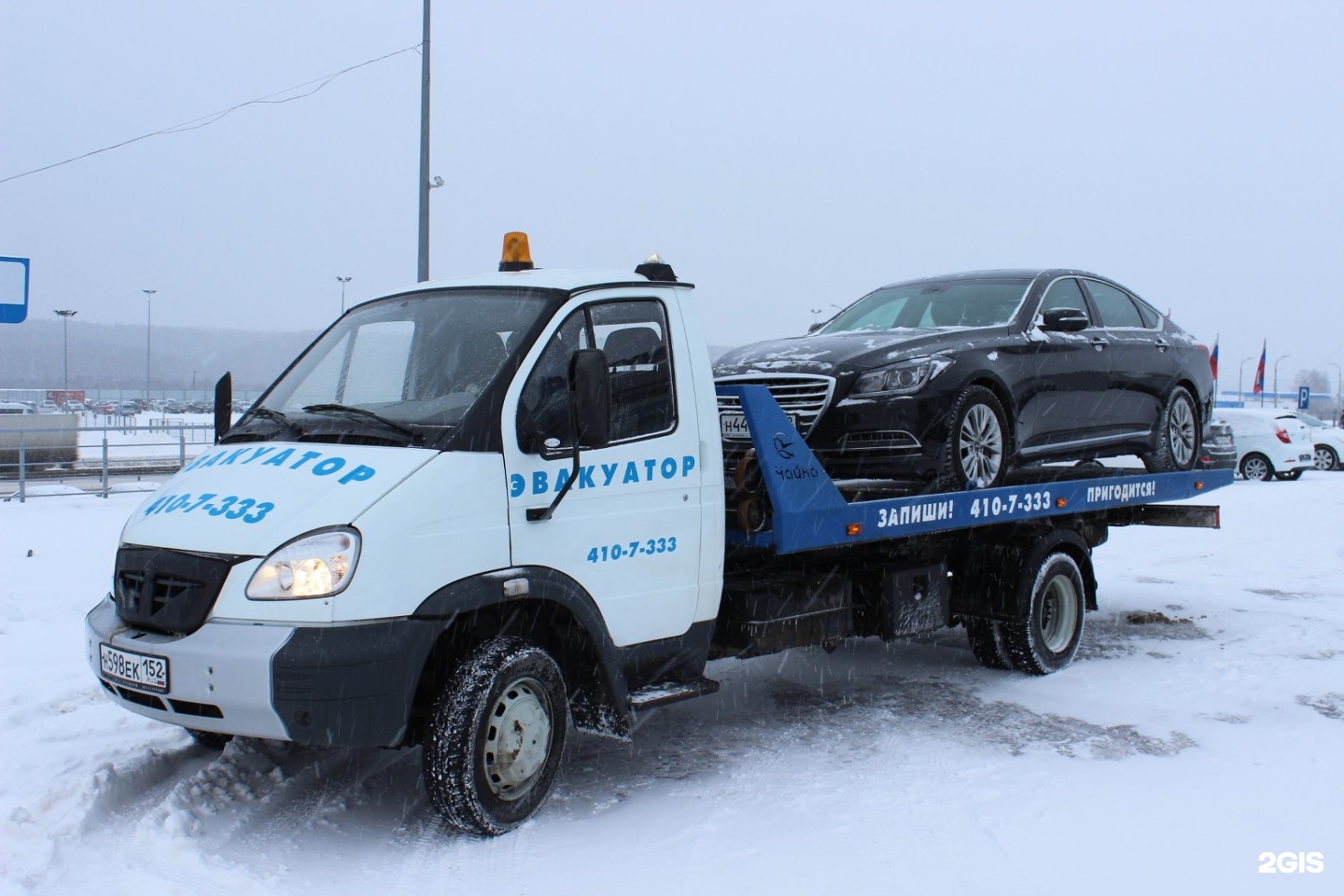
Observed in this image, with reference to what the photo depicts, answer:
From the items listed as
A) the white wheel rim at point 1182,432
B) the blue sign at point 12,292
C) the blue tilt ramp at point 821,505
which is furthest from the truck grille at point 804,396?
the blue sign at point 12,292

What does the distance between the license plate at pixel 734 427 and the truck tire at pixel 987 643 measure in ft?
8.16

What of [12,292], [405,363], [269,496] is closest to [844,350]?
[405,363]

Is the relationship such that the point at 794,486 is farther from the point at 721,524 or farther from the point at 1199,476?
the point at 1199,476

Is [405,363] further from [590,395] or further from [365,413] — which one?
[590,395]

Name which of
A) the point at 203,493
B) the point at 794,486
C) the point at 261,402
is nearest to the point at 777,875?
the point at 794,486

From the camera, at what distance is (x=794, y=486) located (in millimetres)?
5531

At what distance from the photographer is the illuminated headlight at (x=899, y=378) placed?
6520mm

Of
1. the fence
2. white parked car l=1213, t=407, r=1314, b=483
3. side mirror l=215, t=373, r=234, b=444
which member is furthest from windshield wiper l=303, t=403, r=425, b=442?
white parked car l=1213, t=407, r=1314, b=483

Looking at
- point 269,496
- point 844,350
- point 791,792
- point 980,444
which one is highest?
point 844,350

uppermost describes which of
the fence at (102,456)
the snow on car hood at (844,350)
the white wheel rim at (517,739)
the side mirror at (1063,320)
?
the side mirror at (1063,320)

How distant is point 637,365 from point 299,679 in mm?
1951

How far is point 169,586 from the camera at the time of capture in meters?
4.21

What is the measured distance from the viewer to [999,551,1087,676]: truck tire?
7391 mm

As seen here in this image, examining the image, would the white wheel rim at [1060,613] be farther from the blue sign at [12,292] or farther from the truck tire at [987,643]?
the blue sign at [12,292]
